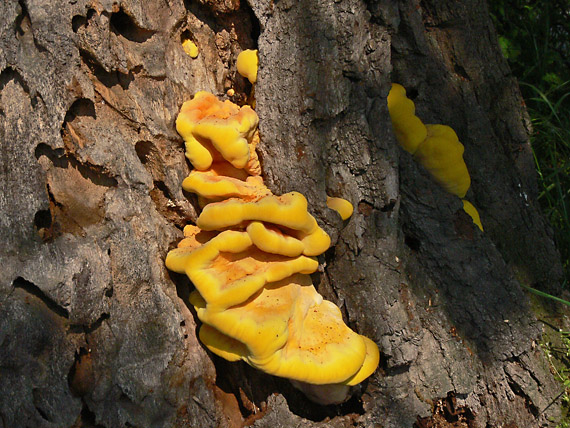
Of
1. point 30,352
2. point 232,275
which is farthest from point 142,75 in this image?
point 30,352

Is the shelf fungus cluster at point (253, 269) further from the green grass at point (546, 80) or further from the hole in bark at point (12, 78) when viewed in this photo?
the green grass at point (546, 80)

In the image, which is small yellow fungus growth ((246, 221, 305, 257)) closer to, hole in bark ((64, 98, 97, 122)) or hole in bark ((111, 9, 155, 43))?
hole in bark ((64, 98, 97, 122))

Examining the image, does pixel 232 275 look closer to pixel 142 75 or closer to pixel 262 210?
pixel 262 210

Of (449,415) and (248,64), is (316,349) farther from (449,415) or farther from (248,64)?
(248,64)

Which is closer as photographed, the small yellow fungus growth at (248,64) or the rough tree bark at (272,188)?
the rough tree bark at (272,188)

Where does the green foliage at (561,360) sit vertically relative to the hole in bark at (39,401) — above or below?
below

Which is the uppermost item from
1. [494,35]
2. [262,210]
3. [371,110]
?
[494,35]

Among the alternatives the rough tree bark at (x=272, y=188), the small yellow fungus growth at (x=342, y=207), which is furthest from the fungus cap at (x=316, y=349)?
the small yellow fungus growth at (x=342, y=207)
